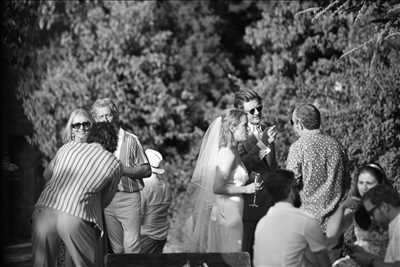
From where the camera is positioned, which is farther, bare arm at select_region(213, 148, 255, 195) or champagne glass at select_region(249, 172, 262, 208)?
bare arm at select_region(213, 148, 255, 195)

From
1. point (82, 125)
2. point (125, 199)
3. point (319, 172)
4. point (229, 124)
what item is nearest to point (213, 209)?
point (229, 124)

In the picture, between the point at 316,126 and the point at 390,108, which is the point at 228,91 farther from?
the point at 316,126

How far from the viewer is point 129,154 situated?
32.3ft

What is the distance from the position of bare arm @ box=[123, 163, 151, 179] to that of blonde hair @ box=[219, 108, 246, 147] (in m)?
0.93

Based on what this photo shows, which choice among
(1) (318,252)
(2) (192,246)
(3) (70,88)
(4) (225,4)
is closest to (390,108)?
(2) (192,246)

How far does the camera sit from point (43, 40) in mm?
22547

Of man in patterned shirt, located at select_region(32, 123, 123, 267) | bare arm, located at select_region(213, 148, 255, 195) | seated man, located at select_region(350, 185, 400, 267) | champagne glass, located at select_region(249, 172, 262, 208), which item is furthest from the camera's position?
bare arm, located at select_region(213, 148, 255, 195)

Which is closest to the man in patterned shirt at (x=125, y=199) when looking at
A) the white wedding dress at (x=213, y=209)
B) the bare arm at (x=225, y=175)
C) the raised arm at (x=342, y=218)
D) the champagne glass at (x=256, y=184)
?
the white wedding dress at (x=213, y=209)

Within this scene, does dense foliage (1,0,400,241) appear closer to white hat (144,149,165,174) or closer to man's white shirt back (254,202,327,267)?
white hat (144,149,165,174)

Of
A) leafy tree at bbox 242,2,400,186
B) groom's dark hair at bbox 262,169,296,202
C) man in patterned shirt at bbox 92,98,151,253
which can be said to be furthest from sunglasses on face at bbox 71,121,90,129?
leafy tree at bbox 242,2,400,186

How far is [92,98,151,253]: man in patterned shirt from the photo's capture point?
9.80 metres

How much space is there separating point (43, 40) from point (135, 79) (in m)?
2.35

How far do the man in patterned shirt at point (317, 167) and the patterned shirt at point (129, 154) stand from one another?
1848mm

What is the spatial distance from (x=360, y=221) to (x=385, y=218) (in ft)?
1.25
